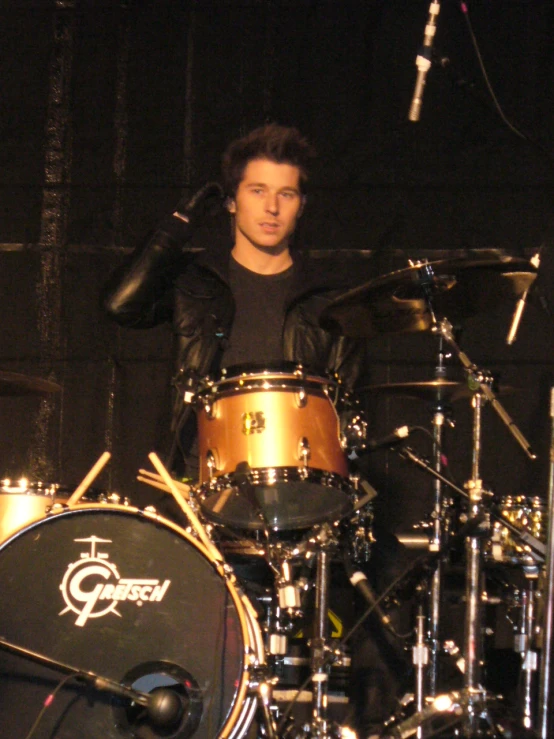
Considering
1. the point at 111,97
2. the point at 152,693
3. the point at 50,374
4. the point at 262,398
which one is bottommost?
the point at 152,693

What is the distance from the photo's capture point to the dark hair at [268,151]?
12.2 feet

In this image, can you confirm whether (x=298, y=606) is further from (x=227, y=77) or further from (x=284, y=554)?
A: (x=227, y=77)

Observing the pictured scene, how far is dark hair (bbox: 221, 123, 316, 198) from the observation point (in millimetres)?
3723

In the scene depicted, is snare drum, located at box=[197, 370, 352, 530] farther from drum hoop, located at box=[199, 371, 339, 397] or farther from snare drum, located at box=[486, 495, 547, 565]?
snare drum, located at box=[486, 495, 547, 565]

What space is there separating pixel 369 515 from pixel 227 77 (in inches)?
72.3

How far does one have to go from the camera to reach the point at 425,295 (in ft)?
9.25

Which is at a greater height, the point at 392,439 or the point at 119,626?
the point at 392,439

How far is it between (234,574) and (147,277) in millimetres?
1151

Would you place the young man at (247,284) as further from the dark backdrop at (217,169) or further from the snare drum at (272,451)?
the snare drum at (272,451)

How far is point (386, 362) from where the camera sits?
13.2 ft

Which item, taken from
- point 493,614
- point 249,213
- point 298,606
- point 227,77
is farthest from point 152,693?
point 227,77

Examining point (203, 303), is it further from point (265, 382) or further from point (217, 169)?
point (265, 382)

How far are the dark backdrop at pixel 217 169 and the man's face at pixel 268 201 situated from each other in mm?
330

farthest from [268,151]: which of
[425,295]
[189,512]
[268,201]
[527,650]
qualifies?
[527,650]
